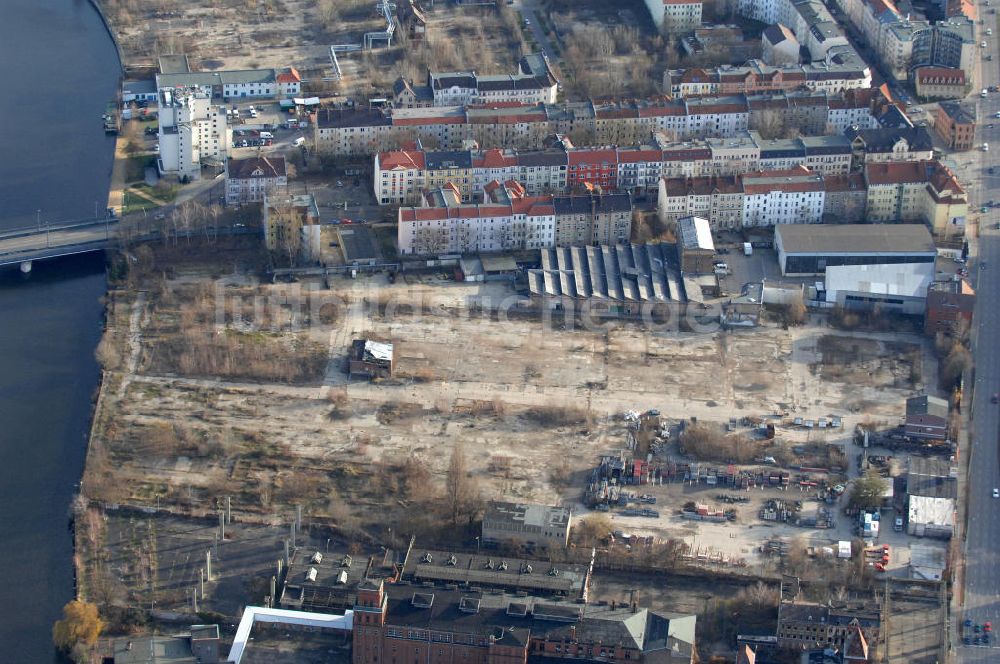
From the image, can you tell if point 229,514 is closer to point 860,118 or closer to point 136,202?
point 136,202

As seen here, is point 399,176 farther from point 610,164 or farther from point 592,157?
point 610,164

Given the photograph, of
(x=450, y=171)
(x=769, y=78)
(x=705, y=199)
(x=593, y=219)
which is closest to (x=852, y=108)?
(x=769, y=78)

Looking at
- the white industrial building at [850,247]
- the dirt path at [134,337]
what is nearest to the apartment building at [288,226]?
the dirt path at [134,337]

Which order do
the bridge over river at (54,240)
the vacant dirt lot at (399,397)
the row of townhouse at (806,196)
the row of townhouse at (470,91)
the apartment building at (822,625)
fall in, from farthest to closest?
the row of townhouse at (470,91), the row of townhouse at (806,196), the bridge over river at (54,240), the vacant dirt lot at (399,397), the apartment building at (822,625)

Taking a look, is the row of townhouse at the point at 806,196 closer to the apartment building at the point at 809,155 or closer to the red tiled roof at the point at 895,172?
the red tiled roof at the point at 895,172

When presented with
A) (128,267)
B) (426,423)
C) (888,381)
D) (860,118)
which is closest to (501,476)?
(426,423)
